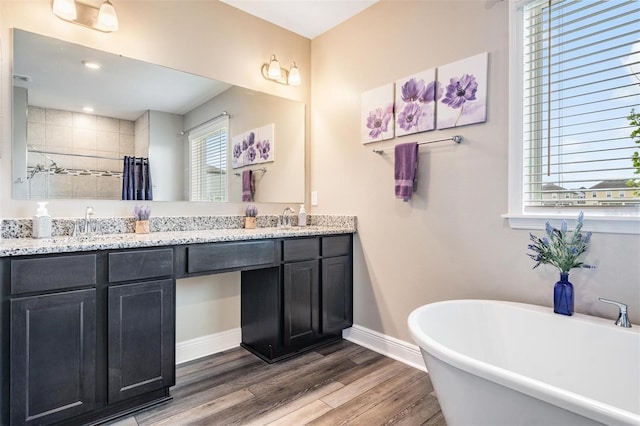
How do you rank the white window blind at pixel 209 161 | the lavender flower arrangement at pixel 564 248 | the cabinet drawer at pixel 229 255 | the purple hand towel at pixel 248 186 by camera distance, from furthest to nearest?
the purple hand towel at pixel 248 186
the white window blind at pixel 209 161
the cabinet drawer at pixel 229 255
the lavender flower arrangement at pixel 564 248

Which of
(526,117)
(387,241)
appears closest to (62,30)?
(387,241)

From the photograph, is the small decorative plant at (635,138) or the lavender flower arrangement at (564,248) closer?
the small decorative plant at (635,138)

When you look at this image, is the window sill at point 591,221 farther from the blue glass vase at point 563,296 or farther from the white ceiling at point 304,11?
the white ceiling at point 304,11

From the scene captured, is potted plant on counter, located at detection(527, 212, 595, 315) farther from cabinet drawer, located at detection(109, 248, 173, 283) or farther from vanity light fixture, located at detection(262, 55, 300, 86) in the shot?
vanity light fixture, located at detection(262, 55, 300, 86)

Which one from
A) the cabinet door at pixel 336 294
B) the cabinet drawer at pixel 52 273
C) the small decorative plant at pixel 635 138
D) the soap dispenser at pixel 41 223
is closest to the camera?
the cabinet drawer at pixel 52 273

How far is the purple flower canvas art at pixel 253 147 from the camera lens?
107 inches

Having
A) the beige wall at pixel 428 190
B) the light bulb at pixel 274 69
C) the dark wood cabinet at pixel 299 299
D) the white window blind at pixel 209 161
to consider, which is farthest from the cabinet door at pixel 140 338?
the light bulb at pixel 274 69

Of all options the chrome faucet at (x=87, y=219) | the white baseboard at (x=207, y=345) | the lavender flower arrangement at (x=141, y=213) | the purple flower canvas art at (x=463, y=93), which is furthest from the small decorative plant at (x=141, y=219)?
the purple flower canvas art at (x=463, y=93)

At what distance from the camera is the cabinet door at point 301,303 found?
2.38 metres

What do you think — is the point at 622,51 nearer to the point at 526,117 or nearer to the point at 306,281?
the point at 526,117

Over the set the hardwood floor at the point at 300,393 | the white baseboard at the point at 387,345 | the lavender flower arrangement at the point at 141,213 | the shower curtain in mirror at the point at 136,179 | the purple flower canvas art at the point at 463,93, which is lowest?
the hardwood floor at the point at 300,393

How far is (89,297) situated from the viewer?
5.22 ft

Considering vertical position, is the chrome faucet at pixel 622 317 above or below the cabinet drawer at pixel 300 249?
below

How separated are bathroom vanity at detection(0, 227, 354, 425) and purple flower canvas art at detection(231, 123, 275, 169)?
2.67ft
